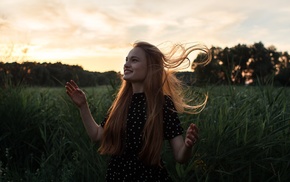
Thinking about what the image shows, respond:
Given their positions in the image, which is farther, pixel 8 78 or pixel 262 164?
pixel 8 78

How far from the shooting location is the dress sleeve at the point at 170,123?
208 cm

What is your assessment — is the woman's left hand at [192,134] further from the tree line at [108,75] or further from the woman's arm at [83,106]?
the tree line at [108,75]

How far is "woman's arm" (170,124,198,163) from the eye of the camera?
1.70 metres

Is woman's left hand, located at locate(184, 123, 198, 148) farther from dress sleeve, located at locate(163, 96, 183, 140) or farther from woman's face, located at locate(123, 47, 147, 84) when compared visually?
woman's face, located at locate(123, 47, 147, 84)

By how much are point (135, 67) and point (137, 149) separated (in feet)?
1.55

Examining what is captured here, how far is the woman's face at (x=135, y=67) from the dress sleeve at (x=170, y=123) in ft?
0.71

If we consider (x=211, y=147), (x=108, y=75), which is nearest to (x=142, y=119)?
(x=211, y=147)

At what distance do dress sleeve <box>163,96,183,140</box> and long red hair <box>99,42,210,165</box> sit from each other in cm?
3

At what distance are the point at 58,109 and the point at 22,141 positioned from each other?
2.20 feet

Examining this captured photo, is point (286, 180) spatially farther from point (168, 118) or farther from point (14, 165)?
point (14, 165)

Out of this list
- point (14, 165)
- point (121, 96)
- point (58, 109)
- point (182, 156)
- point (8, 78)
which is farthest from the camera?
point (8, 78)

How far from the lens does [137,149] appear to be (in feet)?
6.90

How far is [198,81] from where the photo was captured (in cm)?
432

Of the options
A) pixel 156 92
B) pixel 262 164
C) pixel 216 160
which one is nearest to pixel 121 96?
pixel 156 92
